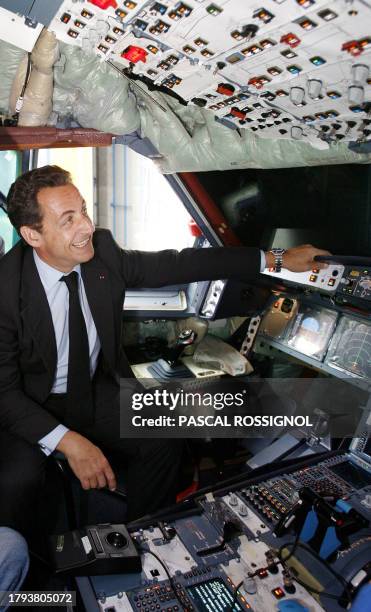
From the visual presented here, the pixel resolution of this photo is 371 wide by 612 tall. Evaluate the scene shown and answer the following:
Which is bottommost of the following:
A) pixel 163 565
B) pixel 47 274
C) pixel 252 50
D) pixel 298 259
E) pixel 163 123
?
pixel 163 565

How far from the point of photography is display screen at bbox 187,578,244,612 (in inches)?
56.8

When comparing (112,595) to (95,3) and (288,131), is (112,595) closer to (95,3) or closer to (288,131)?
(95,3)

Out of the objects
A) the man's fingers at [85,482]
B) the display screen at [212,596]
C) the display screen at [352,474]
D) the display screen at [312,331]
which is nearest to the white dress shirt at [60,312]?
the man's fingers at [85,482]

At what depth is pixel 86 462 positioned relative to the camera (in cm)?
185

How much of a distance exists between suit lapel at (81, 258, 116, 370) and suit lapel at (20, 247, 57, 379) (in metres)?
0.20

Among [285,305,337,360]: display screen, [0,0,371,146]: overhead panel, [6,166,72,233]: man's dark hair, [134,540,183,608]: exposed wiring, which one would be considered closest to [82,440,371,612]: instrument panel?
[134,540,183,608]: exposed wiring

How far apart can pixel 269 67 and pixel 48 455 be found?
1.73m

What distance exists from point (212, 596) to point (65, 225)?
1511 millimetres

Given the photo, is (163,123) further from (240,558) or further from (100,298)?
(240,558)

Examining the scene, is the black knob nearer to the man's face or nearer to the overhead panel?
the man's face

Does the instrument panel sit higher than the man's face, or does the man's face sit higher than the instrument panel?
the man's face

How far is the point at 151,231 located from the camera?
14.4 ft

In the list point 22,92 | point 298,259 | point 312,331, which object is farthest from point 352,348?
point 22,92

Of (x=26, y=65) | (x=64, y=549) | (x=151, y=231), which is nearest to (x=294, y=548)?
(x=64, y=549)
